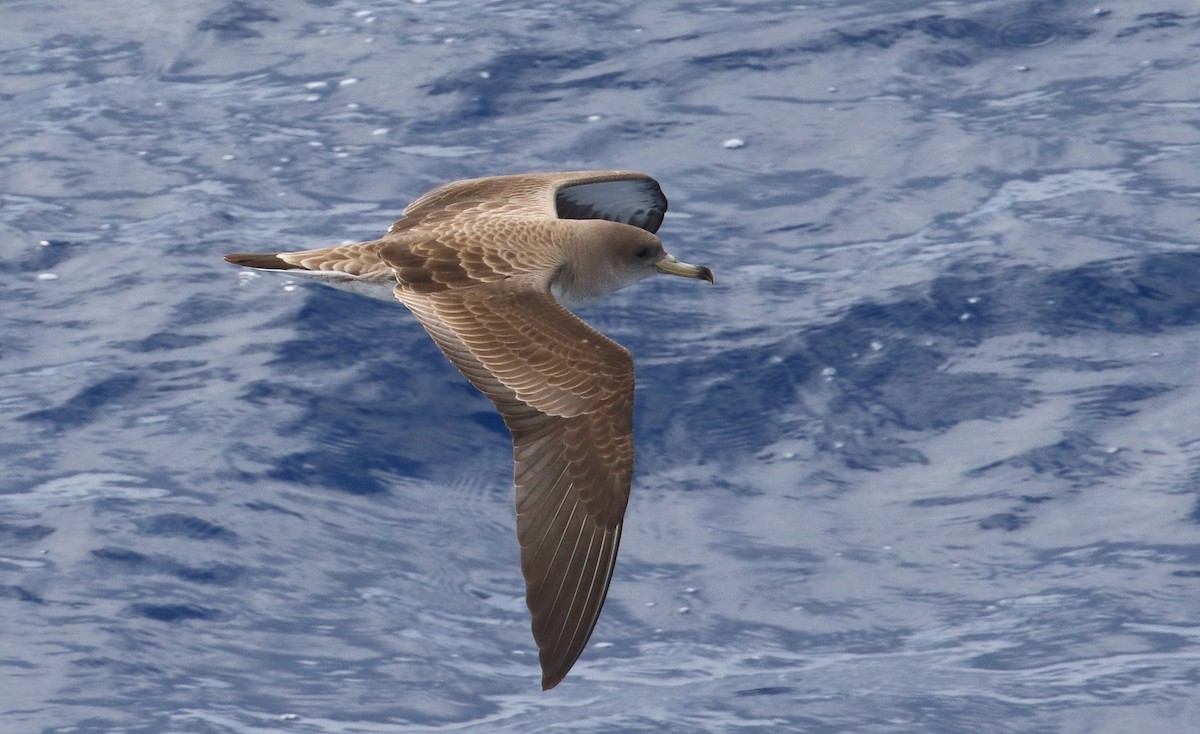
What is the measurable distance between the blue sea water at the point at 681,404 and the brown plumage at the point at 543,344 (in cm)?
222

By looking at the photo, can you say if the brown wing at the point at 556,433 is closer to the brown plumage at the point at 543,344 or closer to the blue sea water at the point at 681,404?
the brown plumage at the point at 543,344

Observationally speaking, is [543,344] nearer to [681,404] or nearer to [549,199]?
[549,199]

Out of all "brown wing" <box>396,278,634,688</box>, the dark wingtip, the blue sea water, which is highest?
the dark wingtip

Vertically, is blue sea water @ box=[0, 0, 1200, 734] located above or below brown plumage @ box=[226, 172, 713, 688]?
below

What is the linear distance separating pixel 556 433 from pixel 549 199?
7.94 ft

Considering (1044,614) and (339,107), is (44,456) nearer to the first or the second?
(339,107)

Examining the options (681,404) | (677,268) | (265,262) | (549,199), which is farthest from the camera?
(681,404)

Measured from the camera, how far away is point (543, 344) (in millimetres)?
8266

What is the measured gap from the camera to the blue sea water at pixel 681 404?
34.4 feet

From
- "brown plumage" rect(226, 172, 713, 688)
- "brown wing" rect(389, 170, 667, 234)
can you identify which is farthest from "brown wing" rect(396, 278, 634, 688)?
"brown wing" rect(389, 170, 667, 234)

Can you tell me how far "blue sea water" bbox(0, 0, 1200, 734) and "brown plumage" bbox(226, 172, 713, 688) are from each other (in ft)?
7.30

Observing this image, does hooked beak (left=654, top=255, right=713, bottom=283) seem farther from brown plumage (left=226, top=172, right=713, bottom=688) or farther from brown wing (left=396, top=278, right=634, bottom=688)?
brown wing (left=396, top=278, right=634, bottom=688)

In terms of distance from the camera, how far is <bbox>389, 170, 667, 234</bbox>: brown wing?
32.6 feet

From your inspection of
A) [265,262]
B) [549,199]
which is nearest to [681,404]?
[549,199]
